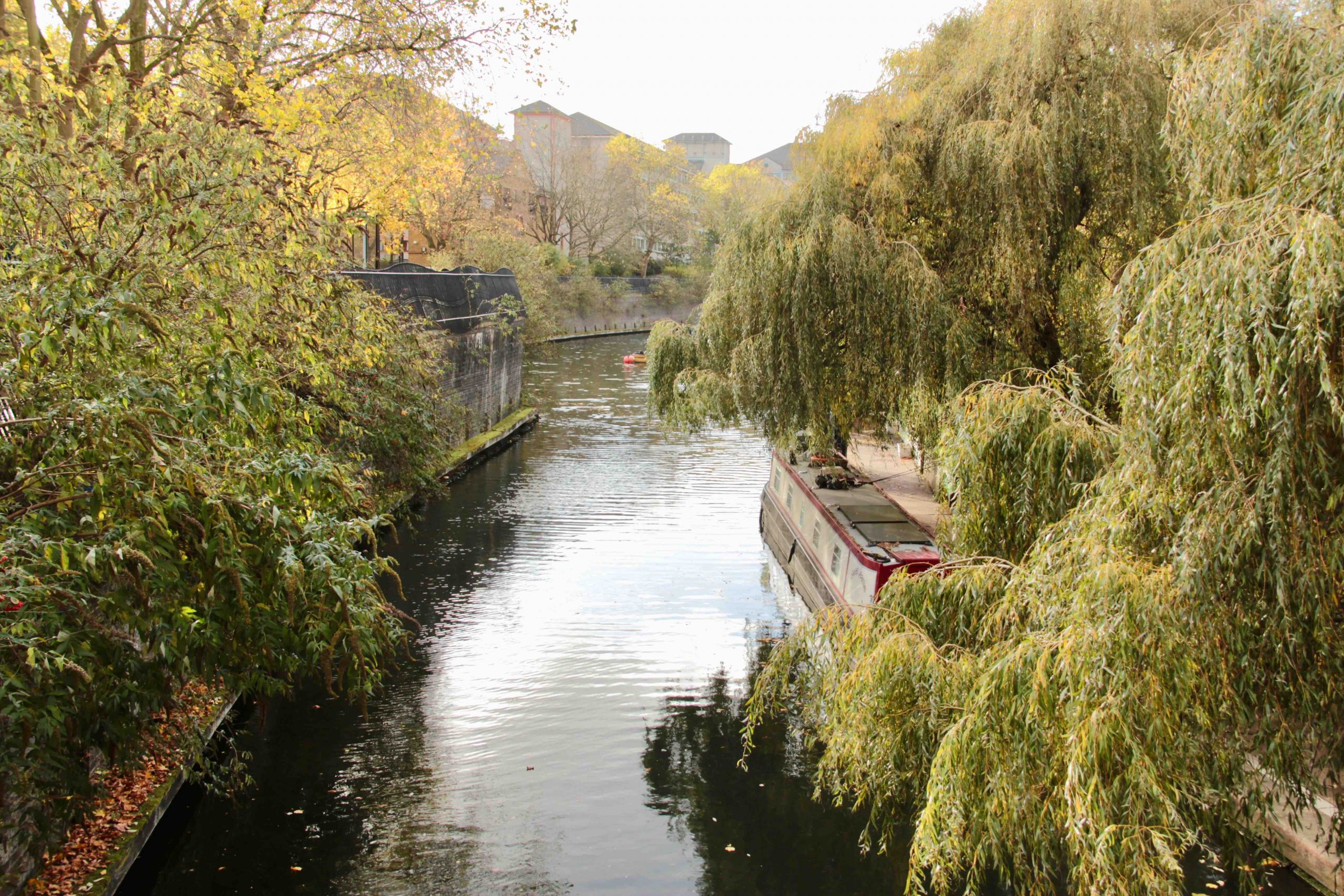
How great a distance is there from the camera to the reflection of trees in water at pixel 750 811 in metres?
7.01

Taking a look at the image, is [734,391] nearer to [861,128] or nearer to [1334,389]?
[861,128]

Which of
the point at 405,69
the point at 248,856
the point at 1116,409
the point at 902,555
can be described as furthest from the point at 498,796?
the point at 405,69

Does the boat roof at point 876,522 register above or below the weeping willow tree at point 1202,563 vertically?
below

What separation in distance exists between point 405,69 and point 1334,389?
1098 cm

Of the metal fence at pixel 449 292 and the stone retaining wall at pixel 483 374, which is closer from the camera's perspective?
the metal fence at pixel 449 292

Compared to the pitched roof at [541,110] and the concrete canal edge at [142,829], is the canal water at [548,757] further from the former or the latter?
the pitched roof at [541,110]

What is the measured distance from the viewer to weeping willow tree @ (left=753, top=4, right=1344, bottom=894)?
356 cm

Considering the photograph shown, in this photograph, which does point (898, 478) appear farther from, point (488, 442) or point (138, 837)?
point (488, 442)

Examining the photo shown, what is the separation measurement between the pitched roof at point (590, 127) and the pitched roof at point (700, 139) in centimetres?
1181

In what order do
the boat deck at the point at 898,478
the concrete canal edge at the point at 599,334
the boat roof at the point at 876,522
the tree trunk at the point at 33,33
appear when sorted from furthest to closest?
1. the concrete canal edge at the point at 599,334
2. the boat deck at the point at 898,478
3. the boat roof at the point at 876,522
4. the tree trunk at the point at 33,33

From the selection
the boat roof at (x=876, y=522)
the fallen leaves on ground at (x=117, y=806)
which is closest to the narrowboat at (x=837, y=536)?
the boat roof at (x=876, y=522)

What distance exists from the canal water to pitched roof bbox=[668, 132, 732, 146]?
292 ft

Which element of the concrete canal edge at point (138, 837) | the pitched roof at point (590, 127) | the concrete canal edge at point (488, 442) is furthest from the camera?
the pitched roof at point (590, 127)

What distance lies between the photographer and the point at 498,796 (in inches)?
311
